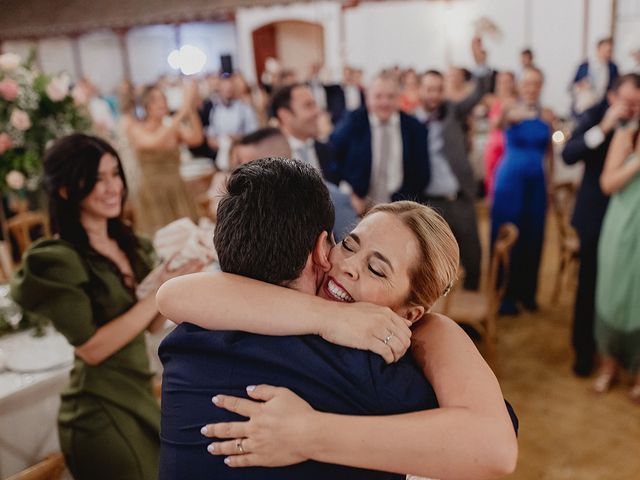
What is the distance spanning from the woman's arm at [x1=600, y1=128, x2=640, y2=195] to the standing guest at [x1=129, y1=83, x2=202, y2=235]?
3.10 metres

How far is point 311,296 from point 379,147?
9.46 ft

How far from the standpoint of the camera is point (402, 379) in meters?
0.87

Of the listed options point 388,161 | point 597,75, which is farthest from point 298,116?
point 597,75

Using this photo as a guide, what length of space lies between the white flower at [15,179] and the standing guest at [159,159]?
2112mm

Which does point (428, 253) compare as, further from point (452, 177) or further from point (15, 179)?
point (452, 177)

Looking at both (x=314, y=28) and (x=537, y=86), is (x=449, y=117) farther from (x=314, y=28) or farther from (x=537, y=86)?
(x=314, y=28)

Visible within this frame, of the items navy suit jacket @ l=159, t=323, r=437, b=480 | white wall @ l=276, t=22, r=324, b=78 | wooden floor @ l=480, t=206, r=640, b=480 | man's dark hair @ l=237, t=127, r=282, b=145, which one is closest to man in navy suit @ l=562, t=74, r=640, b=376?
wooden floor @ l=480, t=206, r=640, b=480

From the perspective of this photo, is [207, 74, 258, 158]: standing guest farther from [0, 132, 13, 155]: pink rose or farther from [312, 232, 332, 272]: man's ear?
[312, 232, 332, 272]: man's ear

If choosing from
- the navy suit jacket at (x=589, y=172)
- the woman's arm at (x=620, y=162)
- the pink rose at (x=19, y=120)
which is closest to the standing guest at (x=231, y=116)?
the pink rose at (x=19, y=120)

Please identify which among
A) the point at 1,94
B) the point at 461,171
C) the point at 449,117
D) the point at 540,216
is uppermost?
the point at 1,94

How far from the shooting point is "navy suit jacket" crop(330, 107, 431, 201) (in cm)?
370

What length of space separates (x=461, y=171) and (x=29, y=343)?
2.97 meters

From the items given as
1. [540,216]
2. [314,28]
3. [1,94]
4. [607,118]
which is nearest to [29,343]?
[1,94]

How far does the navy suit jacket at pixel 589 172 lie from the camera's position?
306 cm
